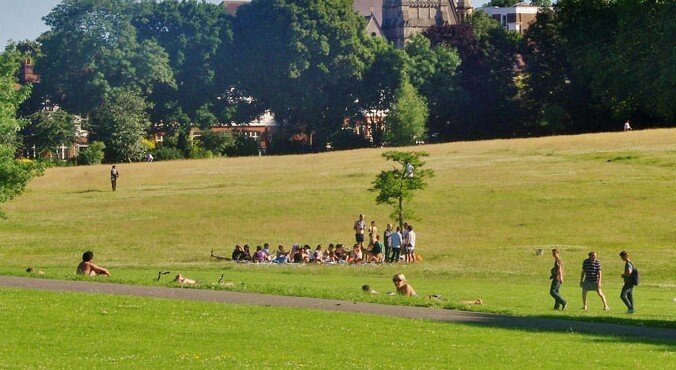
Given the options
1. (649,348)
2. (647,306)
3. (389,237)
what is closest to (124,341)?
(649,348)

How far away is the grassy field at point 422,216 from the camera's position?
4519 centimetres

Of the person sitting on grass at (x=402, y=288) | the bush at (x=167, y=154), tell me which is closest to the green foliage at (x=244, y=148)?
the bush at (x=167, y=154)

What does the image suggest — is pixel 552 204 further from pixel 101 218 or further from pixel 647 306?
pixel 647 306

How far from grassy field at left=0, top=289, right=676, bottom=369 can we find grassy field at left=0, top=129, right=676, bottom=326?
192 inches

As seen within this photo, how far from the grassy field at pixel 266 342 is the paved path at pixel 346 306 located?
1.10 metres

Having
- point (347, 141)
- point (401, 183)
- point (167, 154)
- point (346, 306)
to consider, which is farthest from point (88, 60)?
point (346, 306)

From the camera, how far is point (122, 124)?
119 metres

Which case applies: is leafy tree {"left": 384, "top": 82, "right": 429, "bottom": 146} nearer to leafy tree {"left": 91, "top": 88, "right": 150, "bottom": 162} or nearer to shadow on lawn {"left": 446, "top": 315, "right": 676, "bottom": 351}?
leafy tree {"left": 91, "top": 88, "right": 150, "bottom": 162}

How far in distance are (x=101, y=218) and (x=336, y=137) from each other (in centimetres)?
5881

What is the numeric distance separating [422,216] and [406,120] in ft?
174

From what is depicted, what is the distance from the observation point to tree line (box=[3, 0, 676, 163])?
114 metres

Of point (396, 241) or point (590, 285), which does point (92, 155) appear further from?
point (590, 285)

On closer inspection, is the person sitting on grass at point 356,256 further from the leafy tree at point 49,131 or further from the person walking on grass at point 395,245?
the leafy tree at point 49,131

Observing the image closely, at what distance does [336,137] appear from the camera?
128375mm
